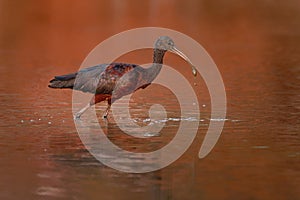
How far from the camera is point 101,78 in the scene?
13.0m

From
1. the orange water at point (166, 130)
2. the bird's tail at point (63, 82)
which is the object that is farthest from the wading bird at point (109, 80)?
Answer: the orange water at point (166, 130)

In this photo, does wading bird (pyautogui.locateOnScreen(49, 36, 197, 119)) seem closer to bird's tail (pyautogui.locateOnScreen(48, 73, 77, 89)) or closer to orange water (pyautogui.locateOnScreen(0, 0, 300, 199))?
bird's tail (pyautogui.locateOnScreen(48, 73, 77, 89))

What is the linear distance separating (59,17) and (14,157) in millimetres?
26660

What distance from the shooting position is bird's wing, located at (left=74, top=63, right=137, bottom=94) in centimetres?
1297

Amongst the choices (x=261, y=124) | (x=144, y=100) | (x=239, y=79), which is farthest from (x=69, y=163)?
(x=239, y=79)

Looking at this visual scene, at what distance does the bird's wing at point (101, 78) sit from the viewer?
12969mm

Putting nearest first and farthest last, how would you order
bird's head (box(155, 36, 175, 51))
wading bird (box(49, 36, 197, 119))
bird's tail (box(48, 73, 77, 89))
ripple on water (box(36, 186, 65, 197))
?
ripple on water (box(36, 186, 65, 197))
wading bird (box(49, 36, 197, 119))
bird's tail (box(48, 73, 77, 89))
bird's head (box(155, 36, 175, 51))

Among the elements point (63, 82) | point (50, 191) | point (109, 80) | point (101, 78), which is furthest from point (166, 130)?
point (50, 191)

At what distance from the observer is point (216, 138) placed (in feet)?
37.9

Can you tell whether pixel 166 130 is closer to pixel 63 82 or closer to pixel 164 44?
pixel 164 44

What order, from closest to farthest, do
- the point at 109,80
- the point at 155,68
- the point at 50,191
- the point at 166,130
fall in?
the point at 50,191, the point at 166,130, the point at 109,80, the point at 155,68

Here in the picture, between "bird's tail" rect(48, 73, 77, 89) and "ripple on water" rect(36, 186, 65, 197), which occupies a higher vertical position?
"bird's tail" rect(48, 73, 77, 89)

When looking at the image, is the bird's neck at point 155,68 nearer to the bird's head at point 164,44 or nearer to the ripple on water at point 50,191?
the bird's head at point 164,44

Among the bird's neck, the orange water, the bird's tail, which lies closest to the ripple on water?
the orange water
